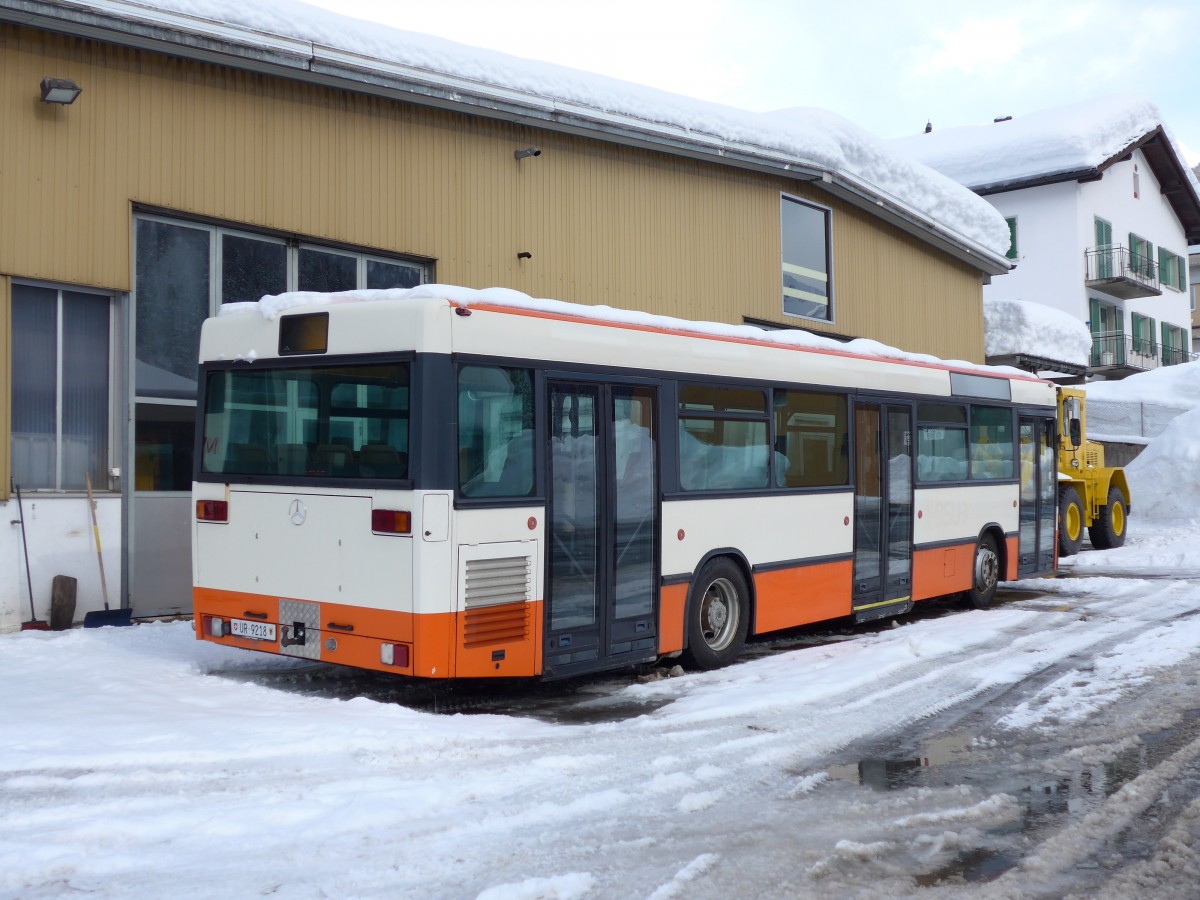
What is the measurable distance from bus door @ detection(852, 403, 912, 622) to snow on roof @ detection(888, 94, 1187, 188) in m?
35.5

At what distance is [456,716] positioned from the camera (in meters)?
7.34

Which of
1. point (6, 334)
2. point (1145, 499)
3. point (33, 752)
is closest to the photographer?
point (33, 752)

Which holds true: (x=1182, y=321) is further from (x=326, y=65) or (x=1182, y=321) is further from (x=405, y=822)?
(x=405, y=822)

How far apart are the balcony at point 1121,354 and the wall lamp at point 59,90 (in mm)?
42795

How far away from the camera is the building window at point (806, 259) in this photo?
2002cm

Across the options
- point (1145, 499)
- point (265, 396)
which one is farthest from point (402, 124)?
point (1145, 499)

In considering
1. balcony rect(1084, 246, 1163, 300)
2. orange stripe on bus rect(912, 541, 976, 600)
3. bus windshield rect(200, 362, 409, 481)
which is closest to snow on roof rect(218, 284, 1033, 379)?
bus windshield rect(200, 362, 409, 481)

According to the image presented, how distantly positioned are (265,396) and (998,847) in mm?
5544

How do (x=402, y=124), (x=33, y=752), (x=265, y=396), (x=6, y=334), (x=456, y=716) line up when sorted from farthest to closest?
1. (x=402, y=124)
2. (x=6, y=334)
3. (x=265, y=396)
4. (x=456, y=716)
5. (x=33, y=752)

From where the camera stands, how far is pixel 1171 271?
52.3 metres

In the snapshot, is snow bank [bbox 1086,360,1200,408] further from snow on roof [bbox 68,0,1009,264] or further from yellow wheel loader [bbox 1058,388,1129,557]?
yellow wheel loader [bbox 1058,388,1129,557]

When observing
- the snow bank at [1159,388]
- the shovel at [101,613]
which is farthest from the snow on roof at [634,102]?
the snow bank at [1159,388]

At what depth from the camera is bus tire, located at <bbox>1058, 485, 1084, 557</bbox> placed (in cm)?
2091

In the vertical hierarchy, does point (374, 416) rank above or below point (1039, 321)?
below
